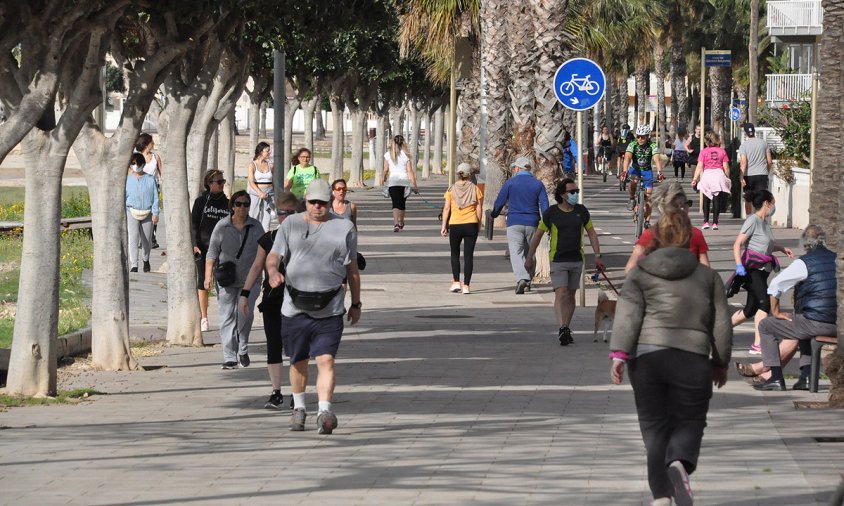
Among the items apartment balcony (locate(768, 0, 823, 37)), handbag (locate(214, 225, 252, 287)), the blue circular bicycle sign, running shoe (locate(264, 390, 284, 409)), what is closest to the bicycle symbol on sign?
the blue circular bicycle sign

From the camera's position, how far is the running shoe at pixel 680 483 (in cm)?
742

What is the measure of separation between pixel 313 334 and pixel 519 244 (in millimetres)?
9909

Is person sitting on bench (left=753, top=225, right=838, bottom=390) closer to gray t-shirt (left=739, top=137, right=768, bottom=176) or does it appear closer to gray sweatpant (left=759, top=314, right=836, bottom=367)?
gray sweatpant (left=759, top=314, right=836, bottom=367)

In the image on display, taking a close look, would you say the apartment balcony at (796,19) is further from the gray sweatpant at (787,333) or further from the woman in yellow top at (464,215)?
the gray sweatpant at (787,333)

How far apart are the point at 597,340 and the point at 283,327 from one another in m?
5.92

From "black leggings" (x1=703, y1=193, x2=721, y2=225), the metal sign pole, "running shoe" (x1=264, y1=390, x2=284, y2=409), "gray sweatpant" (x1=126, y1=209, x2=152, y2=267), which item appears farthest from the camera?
"black leggings" (x1=703, y1=193, x2=721, y2=225)

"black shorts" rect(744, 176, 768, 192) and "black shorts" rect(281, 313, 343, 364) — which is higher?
"black shorts" rect(744, 176, 768, 192)

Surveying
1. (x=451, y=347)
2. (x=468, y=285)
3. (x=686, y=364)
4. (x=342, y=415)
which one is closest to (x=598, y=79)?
(x=468, y=285)

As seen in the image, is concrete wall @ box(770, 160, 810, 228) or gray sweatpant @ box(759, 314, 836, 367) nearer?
gray sweatpant @ box(759, 314, 836, 367)

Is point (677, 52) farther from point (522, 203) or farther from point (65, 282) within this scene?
point (65, 282)

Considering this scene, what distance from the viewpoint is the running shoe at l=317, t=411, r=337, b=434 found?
401 inches

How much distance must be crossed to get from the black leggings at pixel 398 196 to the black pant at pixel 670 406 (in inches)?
940

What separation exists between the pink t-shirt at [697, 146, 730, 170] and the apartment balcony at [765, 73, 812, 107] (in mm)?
16003

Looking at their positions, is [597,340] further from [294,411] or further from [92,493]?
[92,493]
